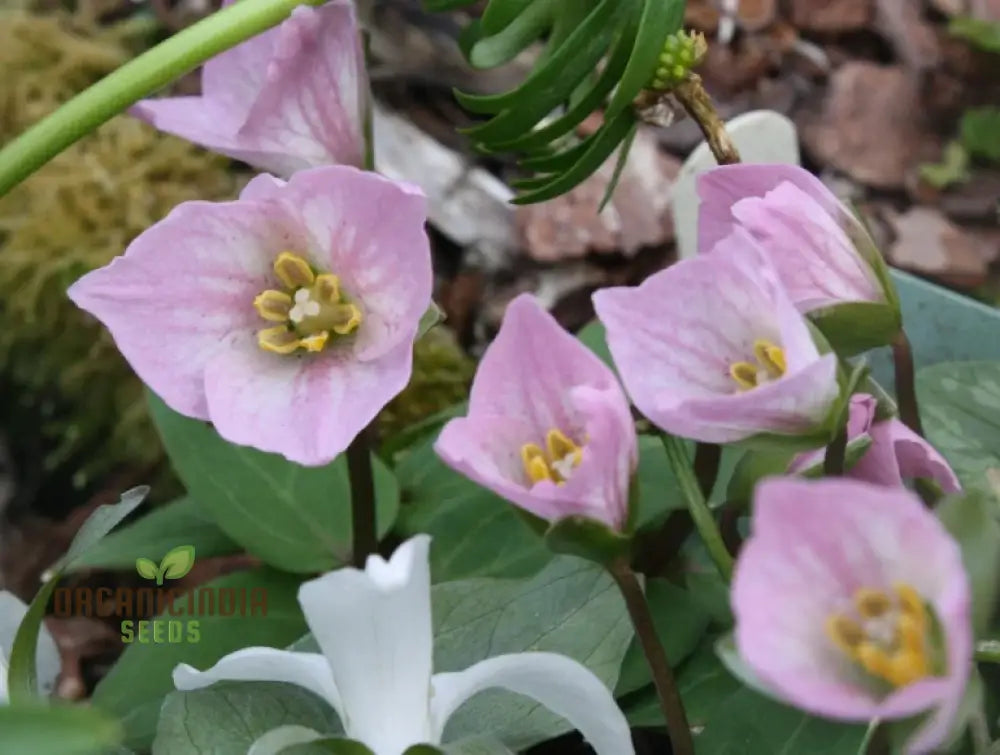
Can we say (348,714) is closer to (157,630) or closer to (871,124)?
(157,630)

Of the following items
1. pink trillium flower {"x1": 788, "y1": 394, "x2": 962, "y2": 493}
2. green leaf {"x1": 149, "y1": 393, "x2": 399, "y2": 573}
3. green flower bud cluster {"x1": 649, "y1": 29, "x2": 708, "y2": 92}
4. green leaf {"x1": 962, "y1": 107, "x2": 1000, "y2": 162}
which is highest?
green flower bud cluster {"x1": 649, "y1": 29, "x2": 708, "y2": 92}

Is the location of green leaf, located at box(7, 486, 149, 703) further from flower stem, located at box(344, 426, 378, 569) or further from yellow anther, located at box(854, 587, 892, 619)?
yellow anther, located at box(854, 587, 892, 619)

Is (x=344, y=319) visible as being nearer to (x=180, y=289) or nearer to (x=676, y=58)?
(x=180, y=289)

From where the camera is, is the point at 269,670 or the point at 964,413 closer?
the point at 269,670

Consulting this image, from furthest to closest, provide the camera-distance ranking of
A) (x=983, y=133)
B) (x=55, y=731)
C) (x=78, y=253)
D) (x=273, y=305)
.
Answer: (x=983, y=133) < (x=78, y=253) < (x=273, y=305) < (x=55, y=731)

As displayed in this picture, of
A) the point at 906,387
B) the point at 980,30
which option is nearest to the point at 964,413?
the point at 906,387

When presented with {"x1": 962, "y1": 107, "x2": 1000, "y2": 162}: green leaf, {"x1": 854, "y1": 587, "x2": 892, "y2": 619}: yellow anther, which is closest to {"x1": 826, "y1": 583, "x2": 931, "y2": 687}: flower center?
{"x1": 854, "y1": 587, "x2": 892, "y2": 619}: yellow anther

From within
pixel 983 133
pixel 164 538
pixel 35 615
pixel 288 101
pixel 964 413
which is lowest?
pixel 983 133
